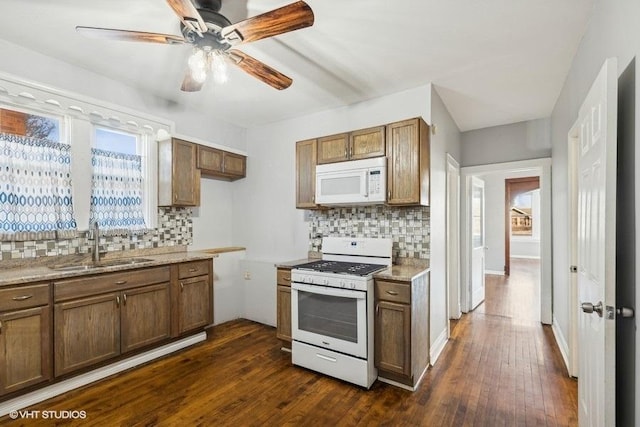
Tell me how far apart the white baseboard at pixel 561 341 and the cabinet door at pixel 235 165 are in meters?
4.05

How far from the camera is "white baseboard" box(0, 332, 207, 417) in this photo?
6.79ft

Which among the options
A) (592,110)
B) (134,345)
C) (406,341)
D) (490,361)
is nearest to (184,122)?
(134,345)

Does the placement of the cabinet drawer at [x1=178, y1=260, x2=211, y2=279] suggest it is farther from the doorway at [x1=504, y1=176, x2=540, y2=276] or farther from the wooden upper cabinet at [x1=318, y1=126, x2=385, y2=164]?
the doorway at [x1=504, y1=176, x2=540, y2=276]

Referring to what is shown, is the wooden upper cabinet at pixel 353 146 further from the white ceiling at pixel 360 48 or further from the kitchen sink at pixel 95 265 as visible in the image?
the kitchen sink at pixel 95 265

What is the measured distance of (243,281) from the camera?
4.12 meters

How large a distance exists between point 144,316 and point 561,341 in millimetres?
4099

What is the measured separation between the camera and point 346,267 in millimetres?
2814

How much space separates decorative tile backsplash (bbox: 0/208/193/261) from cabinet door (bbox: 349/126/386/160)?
2183mm

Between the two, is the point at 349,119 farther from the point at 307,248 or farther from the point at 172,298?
the point at 172,298

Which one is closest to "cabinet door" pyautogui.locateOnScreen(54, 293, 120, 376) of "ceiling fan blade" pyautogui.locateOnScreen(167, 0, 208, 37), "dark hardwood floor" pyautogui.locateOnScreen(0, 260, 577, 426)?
"dark hardwood floor" pyautogui.locateOnScreen(0, 260, 577, 426)

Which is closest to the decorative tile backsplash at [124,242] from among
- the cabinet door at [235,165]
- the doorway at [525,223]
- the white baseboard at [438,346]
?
the cabinet door at [235,165]

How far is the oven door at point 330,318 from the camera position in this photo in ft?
7.86

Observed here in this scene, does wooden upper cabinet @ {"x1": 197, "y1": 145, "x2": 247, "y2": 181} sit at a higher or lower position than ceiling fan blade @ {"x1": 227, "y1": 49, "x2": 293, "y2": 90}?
lower

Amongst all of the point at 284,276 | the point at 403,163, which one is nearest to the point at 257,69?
the point at 403,163
